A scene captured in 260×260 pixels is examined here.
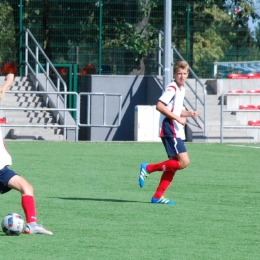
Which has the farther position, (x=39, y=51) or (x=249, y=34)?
(x=249, y=34)

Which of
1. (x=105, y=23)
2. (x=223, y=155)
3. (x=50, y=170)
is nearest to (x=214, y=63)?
(x=105, y=23)

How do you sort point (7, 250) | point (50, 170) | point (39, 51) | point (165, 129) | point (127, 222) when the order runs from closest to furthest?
point (7, 250), point (127, 222), point (165, 129), point (50, 170), point (39, 51)

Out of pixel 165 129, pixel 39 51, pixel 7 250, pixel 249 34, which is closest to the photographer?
pixel 7 250

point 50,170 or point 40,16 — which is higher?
point 40,16

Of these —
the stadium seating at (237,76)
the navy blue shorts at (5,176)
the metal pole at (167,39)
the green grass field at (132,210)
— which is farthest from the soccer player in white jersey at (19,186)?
the stadium seating at (237,76)

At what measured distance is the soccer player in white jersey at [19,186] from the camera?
820 cm

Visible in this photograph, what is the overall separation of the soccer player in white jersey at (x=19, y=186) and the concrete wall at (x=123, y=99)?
18400 mm

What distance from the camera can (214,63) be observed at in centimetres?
2898

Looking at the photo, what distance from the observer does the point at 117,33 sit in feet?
94.0

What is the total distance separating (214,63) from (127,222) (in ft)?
66.2

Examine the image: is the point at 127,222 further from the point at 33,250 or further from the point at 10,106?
the point at 10,106

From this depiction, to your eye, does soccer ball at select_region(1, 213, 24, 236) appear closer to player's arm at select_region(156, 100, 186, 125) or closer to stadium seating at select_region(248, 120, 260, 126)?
player's arm at select_region(156, 100, 186, 125)

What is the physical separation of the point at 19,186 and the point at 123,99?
62.9 feet

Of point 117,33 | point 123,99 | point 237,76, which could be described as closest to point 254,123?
point 237,76
